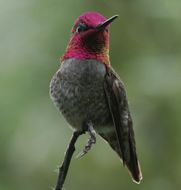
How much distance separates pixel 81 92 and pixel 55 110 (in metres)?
1.35

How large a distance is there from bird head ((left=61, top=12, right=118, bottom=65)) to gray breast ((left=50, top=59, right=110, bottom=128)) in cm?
4

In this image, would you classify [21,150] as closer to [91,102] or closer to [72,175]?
[72,175]

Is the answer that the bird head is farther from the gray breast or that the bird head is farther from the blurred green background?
the blurred green background

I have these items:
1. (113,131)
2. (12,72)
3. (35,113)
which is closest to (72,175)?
(35,113)

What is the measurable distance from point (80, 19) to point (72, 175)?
1478 mm

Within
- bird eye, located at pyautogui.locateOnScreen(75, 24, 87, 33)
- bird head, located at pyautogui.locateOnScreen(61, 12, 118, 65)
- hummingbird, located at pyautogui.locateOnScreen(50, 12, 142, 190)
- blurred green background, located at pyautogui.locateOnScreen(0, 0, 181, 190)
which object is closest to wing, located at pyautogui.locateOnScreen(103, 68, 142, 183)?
hummingbird, located at pyautogui.locateOnScreen(50, 12, 142, 190)

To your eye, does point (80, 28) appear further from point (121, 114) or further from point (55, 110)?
point (55, 110)

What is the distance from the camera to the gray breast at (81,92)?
10.6 feet

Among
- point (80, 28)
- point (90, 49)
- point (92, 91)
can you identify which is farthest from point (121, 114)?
point (80, 28)

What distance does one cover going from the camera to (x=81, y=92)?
3229 millimetres

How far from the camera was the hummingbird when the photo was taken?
10.6ft

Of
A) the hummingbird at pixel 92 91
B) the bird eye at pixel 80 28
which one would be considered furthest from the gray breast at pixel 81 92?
the bird eye at pixel 80 28

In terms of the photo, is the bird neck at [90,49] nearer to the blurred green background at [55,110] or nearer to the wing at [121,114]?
the wing at [121,114]

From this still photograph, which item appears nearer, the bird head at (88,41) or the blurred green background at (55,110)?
the bird head at (88,41)
